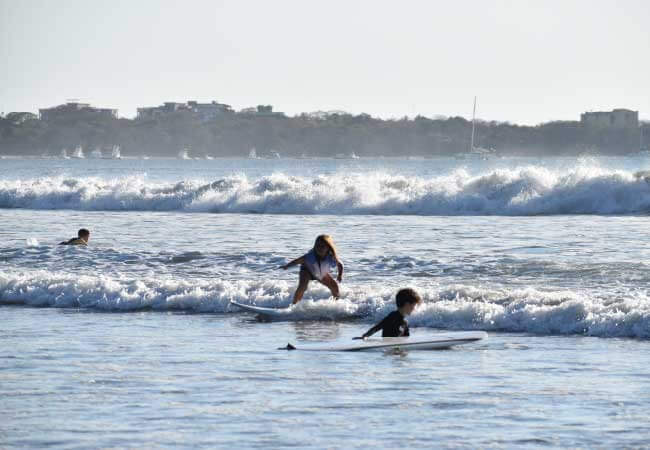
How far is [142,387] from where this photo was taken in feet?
33.5

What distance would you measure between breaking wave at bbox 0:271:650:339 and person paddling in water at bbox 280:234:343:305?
8.6 inches

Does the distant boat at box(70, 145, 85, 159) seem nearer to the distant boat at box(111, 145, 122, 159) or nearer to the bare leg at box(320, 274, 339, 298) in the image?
the distant boat at box(111, 145, 122, 159)

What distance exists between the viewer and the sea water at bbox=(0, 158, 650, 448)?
8703 millimetres

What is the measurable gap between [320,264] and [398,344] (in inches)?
147

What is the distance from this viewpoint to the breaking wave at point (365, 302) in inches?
568

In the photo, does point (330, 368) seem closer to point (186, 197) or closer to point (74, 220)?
point (74, 220)

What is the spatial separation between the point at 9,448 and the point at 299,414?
2374 millimetres

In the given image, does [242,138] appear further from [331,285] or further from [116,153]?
[331,285]

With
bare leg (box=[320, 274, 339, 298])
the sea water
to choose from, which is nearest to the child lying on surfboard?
the sea water

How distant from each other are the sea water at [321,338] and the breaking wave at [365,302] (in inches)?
1.3

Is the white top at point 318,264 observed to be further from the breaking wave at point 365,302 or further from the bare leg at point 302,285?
the breaking wave at point 365,302

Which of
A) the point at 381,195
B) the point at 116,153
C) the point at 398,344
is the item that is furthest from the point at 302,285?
the point at 116,153

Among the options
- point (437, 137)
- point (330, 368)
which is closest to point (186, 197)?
point (330, 368)

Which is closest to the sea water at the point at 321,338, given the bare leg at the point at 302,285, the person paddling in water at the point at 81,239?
the bare leg at the point at 302,285
